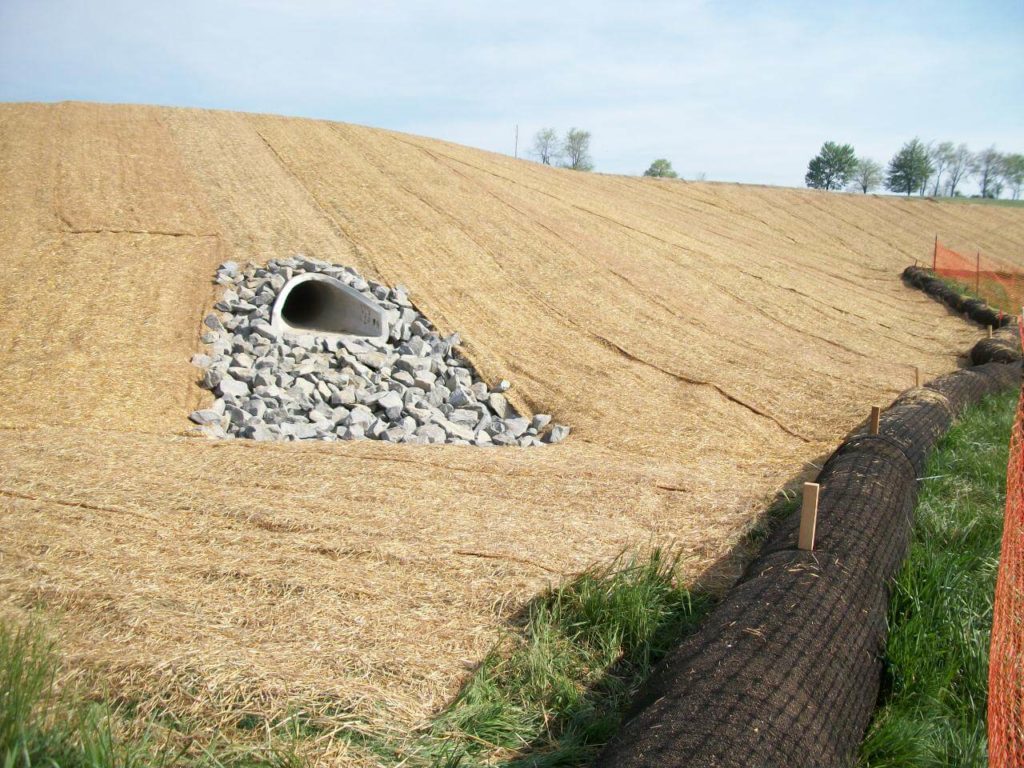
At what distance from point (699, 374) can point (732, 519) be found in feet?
17.1

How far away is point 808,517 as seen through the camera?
3826mm

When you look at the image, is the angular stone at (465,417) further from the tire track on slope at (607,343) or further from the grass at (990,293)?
the grass at (990,293)

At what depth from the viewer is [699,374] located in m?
10.7

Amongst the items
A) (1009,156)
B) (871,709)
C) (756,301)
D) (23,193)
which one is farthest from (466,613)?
(1009,156)

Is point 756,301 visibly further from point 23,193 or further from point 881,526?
point 23,193

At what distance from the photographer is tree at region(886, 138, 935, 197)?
79.1 metres

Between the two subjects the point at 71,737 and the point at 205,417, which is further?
the point at 205,417

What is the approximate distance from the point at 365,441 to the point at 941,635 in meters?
5.54

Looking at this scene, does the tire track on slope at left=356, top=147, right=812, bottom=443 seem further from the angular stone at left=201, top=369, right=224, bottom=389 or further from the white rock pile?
the angular stone at left=201, top=369, right=224, bottom=389

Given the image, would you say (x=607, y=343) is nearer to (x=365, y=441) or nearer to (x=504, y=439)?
(x=504, y=439)

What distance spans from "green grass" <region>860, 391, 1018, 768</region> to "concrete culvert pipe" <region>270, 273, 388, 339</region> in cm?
807

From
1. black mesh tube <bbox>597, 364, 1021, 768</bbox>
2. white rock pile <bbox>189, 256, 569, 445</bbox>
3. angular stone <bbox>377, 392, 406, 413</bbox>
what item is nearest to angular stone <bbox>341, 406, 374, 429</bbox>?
white rock pile <bbox>189, 256, 569, 445</bbox>

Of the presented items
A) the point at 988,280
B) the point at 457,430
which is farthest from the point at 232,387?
the point at 988,280

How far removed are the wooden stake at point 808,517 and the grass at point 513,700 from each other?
732 millimetres
